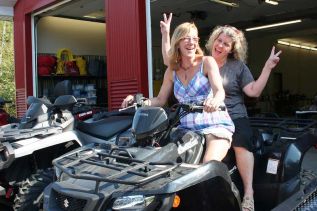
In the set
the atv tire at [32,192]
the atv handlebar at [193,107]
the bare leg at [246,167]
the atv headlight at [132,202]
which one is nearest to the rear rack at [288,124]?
the bare leg at [246,167]

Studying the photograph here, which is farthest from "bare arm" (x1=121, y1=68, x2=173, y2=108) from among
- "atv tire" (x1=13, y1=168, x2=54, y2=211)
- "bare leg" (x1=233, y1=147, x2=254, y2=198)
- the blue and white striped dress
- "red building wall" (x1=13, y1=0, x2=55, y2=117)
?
"red building wall" (x1=13, y1=0, x2=55, y2=117)

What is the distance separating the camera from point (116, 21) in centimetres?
737

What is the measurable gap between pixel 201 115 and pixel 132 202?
43.4 inches

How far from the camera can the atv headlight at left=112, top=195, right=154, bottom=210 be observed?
7.58ft

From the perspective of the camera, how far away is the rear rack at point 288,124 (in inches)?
150

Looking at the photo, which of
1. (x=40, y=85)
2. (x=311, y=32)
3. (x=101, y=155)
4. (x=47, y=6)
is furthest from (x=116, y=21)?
(x=311, y=32)

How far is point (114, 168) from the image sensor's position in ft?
7.94

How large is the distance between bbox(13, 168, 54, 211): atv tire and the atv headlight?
77.0 inches

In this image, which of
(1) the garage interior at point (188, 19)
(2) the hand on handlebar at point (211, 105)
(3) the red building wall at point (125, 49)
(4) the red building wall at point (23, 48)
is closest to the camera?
(2) the hand on handlebar at point (211, 105)

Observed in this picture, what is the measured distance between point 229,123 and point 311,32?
15823 mm

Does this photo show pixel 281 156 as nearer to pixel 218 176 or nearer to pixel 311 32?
pixel 218 176

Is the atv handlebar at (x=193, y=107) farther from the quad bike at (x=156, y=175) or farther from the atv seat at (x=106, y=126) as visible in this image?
the atv seat at (x=106, y=126)

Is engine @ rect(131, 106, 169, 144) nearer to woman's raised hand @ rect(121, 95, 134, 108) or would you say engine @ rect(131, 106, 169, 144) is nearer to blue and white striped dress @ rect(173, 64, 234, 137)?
blue and white striped dress @ rect(173, 64, 234, 137)

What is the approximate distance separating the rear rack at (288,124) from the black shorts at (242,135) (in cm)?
47
